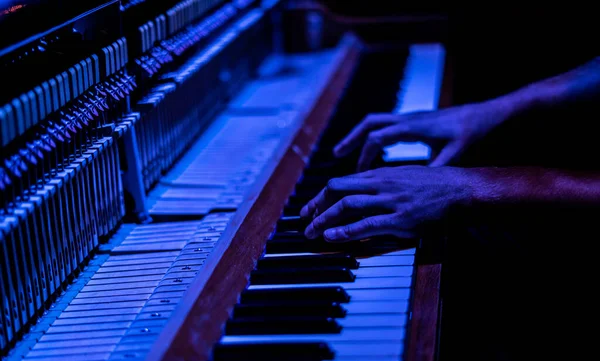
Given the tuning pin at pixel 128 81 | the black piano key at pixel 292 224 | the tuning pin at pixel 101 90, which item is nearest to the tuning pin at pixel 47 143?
the tuning pin at pixel 101 90

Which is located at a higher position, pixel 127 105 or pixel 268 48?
pixel 127 105

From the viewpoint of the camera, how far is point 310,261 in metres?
1.48

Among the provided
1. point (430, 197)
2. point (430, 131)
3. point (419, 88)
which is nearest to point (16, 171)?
point (430, 197)

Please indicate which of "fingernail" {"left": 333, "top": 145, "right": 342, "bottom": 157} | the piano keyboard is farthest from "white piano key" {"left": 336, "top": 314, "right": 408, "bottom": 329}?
"fingernail" {"left": 333, "top": 145, "right": 342, "bottom": 157}

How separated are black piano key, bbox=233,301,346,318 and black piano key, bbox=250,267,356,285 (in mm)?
111

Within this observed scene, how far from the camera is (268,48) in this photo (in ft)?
11.5

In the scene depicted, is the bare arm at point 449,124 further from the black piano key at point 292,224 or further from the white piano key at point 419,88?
the black piano key at point 292,224

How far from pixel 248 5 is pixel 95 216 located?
5.20ft

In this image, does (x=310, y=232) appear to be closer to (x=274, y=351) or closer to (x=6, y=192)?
(x=274, y=351)

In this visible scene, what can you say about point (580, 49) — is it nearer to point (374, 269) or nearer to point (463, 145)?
point (463, 145)

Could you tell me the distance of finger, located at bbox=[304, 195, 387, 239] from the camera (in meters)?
1.51

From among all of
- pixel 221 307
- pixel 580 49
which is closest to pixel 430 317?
pixel 221 307

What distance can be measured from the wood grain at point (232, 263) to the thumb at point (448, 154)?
1.40ft

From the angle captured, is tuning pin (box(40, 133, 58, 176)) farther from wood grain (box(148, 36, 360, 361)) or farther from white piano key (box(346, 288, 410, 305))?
white piano key (box(346, 288, 410, 305))
